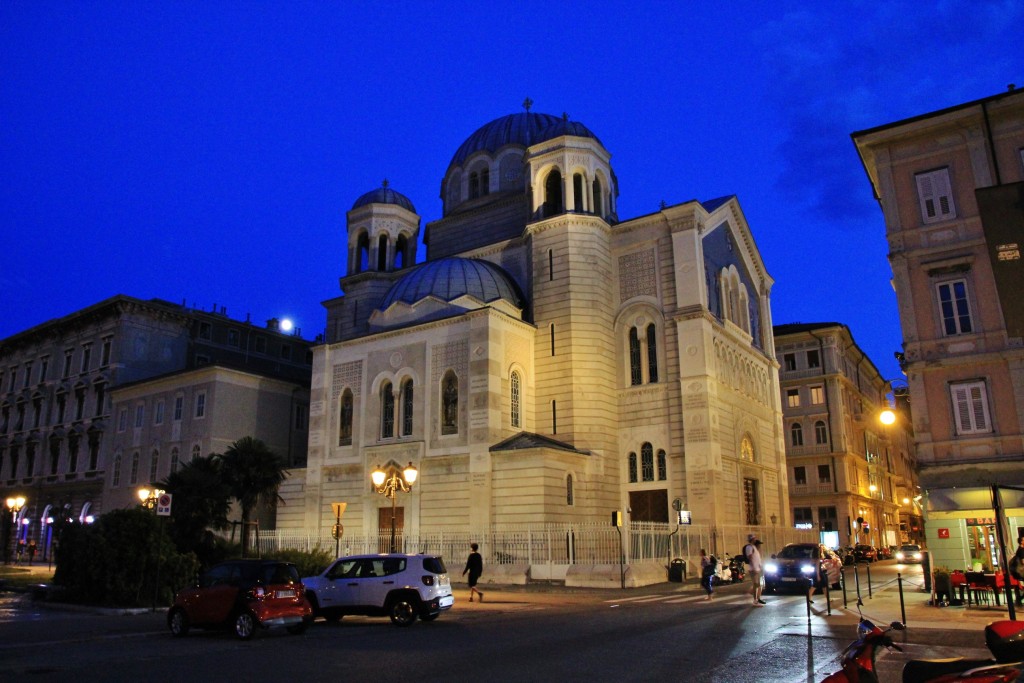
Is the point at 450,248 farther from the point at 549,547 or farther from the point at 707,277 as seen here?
the point at 549,547

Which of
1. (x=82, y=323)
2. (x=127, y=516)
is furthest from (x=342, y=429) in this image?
(x=82, y=323)

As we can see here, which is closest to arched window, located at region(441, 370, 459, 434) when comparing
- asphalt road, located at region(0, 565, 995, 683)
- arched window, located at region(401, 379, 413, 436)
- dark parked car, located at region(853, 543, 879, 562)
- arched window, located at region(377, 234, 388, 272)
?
arched window, located at region(401, 379, 413, 436)

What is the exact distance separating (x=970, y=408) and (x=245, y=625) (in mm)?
20322

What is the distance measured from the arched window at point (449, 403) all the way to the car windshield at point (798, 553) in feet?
48.2

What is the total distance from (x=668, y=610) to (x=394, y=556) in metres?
6.89

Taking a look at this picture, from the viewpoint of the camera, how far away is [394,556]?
55.2ft

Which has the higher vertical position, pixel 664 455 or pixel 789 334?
pixel 789 334

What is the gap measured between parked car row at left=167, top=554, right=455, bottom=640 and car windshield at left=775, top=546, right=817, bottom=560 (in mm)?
12511

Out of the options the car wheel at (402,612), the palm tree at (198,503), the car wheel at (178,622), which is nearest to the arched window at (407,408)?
the palm tree at (198,503)

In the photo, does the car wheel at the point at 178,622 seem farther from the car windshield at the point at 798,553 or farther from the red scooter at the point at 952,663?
the car windshield at the point at 798,553

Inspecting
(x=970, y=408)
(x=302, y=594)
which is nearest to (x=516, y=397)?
(x=970, y=408)

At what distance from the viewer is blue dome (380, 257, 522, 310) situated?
36375mm

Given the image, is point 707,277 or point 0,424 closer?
point 707,277

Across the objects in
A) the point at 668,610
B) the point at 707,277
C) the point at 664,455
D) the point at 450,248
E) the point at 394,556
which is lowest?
the point at 668,610
